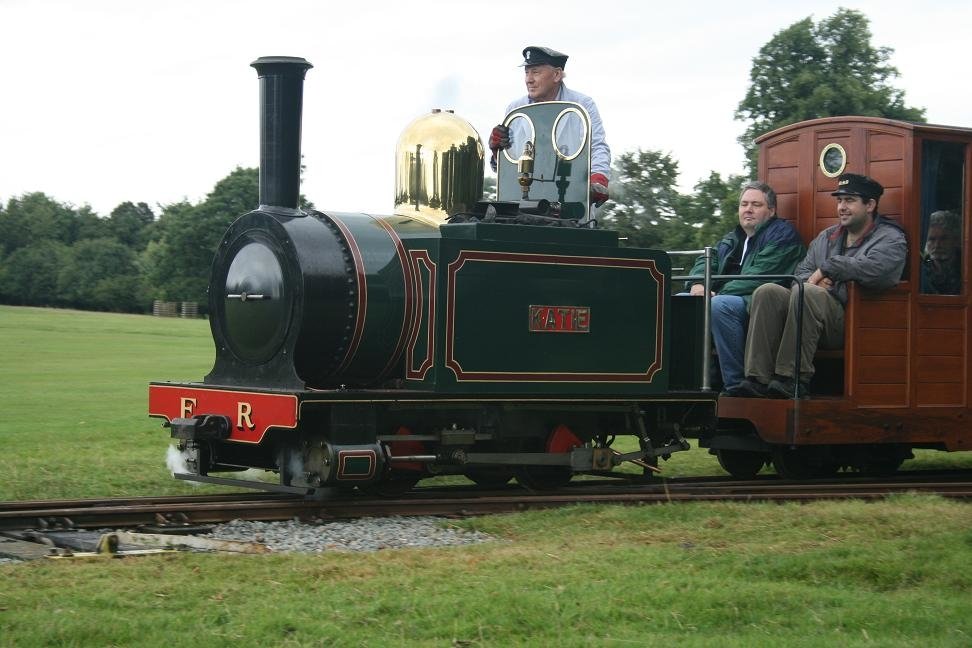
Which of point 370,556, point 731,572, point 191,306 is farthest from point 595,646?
point 191,306

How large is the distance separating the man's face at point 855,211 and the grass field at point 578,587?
94.2 inches

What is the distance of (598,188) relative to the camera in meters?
9.39

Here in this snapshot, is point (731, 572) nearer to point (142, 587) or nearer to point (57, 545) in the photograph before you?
point (142, 587)

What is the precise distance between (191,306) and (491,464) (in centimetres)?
5483

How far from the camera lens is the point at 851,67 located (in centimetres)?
2775

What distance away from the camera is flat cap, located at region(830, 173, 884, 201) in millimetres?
9820

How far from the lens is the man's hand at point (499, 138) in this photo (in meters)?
9.84

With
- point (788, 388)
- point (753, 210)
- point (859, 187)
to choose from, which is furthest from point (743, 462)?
point (859, 187)

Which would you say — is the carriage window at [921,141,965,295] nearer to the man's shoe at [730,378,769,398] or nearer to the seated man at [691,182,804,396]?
the seated man at [691,182,804,396]

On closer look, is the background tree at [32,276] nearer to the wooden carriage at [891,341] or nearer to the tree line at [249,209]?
the tree line at [249,209]

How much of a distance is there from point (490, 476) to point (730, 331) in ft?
7.09

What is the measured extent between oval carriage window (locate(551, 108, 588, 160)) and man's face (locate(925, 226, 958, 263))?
2.94 m

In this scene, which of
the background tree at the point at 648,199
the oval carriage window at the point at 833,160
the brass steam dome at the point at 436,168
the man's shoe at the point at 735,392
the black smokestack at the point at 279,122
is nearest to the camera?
the black smokestack at the point at 279,122

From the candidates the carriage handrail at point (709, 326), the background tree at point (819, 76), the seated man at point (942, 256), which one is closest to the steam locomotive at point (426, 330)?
the carriage handrail at point (709, 326)
